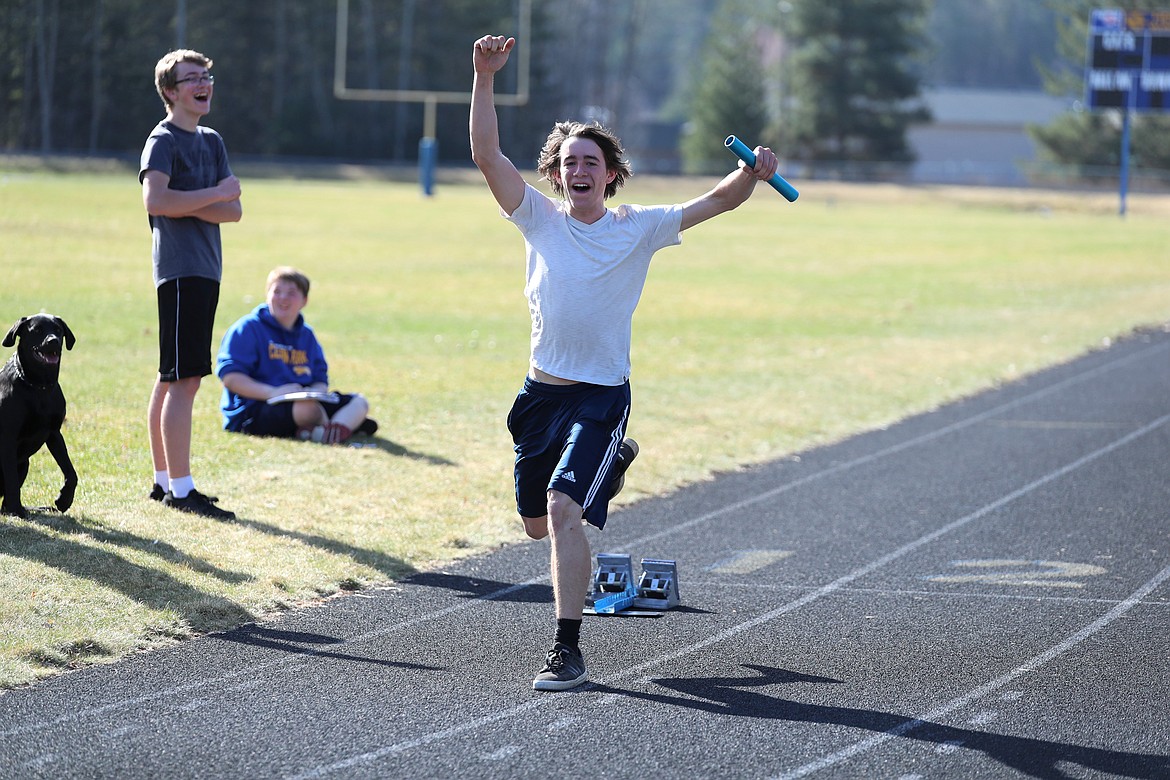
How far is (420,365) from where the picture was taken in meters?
13.7

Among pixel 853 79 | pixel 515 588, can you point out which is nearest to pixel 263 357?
pixel 515 588

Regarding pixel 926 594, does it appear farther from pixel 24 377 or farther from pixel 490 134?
pixel 24 377

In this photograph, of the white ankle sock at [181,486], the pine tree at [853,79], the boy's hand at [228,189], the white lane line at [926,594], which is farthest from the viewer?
the pine tree at [853,79]

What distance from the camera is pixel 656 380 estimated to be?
1336 cm

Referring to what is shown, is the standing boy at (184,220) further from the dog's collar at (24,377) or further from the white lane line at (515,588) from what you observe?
the white lane line at (515,588)

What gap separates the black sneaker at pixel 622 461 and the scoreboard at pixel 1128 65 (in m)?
38.6

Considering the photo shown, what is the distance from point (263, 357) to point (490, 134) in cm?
490

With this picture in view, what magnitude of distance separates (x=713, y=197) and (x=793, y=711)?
6.26ft

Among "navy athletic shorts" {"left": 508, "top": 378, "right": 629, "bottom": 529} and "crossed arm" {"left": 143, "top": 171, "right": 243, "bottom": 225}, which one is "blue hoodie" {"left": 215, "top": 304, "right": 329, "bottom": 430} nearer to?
"crossed arm" {"left": 143, "top": 171, "right": 243, "bottom": 225}

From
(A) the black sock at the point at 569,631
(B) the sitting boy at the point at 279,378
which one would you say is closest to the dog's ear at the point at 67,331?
(B) the sitting boy at the point at 279,378

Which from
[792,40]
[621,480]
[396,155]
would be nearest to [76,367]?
[621,480]

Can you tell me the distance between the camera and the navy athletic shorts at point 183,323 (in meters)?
7.02

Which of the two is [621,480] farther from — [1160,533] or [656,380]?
[656,380]

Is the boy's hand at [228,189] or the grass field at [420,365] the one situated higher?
the boy's hand at [228,189]
